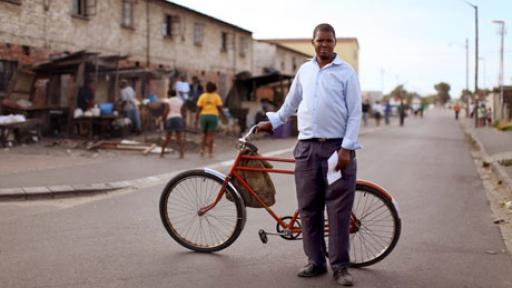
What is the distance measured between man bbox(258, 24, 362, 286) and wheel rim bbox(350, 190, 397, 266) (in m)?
0.44

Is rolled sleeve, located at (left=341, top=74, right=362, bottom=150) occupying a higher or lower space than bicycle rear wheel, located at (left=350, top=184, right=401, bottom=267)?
higher

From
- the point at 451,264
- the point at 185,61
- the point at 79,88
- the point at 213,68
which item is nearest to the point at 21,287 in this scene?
the point at 451,264

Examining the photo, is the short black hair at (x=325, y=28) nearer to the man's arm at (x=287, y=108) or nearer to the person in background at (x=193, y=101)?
the man's arm at (x=287, y=108)

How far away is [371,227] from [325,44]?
5.20 ft

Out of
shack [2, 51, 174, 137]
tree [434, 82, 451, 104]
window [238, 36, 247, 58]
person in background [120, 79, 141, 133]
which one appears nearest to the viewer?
shack [2, 51, 174, 137]

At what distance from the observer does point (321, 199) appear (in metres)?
4.81

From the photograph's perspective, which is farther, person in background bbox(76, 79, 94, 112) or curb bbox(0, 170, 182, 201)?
person in background bbox(76, 79, 94, 112)

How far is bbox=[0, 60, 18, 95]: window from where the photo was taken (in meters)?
19.6

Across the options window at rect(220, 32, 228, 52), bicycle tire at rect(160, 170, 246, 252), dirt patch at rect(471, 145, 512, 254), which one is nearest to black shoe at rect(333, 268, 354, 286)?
bicycle tire at rect(160, 170, 246, 252)

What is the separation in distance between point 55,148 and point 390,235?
1289cm

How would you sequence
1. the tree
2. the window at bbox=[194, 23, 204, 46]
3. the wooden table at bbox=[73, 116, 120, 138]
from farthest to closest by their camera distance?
the tree < the window at bbox=[194, 23, 204, 46] < the wooden table at bbox=[73, 116, 120, 138]

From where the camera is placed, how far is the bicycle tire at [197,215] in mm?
5410

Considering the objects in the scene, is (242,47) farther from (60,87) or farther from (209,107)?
(209,107)

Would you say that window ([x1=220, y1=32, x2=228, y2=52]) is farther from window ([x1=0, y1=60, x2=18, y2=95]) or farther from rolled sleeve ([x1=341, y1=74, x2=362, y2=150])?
rolled sleeve ([x1=341, y1=74, x2=362, y2=150])
